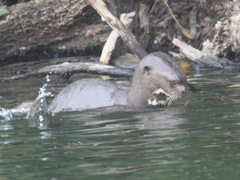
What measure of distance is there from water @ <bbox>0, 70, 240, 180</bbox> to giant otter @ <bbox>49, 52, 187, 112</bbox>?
227 mm

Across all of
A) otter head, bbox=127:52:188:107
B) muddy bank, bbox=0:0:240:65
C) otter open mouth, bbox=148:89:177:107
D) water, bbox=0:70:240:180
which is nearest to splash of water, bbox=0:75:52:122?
water, bbox=0:70:240:180

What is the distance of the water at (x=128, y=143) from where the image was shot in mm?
2854

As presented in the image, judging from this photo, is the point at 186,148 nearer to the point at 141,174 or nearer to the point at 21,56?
the point at 141,174

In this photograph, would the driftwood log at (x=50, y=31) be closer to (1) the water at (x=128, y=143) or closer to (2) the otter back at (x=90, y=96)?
(2) the otter back at (x=90, y=96)

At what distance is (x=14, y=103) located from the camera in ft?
23.7

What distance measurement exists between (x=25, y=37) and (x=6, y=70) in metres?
1.03

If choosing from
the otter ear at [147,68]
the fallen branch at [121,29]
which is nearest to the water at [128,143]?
the otter ear at [147,68]

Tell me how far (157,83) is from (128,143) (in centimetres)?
212

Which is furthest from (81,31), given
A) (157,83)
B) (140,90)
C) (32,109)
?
(157,83)

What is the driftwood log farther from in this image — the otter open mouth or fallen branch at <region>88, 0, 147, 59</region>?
the otter open mouth

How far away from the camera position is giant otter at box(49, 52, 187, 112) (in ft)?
18.3

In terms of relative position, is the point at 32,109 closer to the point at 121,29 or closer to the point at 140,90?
the point at 140,90

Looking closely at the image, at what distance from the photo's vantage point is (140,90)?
19.0ft

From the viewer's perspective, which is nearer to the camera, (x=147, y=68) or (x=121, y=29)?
(x=147, y=68)
